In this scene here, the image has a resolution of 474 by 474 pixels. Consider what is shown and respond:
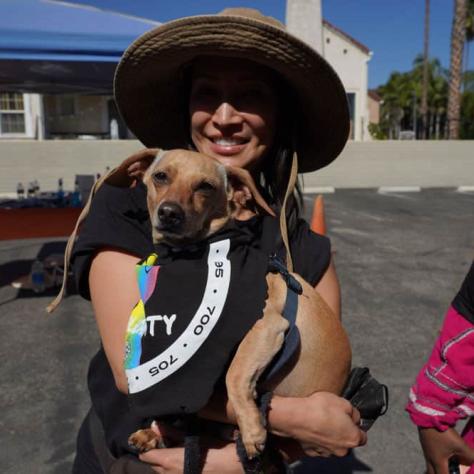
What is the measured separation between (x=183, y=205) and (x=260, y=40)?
567 millimetres

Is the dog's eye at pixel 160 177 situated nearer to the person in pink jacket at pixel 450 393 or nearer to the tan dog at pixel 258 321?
the tan dog at pixel 258 321

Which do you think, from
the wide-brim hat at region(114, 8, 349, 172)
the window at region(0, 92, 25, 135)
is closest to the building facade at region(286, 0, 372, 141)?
the window at region(0, 92, 25, 135)

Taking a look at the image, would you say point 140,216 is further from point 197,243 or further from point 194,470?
point 194,470

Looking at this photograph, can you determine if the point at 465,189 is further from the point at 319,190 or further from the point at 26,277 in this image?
the point at 26,277

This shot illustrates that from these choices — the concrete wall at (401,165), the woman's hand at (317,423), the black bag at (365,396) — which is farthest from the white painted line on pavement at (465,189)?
the woman's hand at (317,423)

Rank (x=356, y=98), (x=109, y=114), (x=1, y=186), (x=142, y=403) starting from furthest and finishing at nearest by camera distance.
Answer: (x=356, y=98) → (x=109, y=114) → (x=1, y=186) → (x=142, y=403)

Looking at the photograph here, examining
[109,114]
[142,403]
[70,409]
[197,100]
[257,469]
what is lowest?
[70,409]

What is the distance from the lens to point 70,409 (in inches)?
141

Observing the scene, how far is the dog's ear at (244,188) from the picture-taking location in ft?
5.44

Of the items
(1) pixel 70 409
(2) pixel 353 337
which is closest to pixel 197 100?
(1) pixel 70 409

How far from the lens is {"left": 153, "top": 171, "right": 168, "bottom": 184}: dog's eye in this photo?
173 cm

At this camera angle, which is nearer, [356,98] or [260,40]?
[260,40]

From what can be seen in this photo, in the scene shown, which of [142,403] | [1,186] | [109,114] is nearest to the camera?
[142,403]

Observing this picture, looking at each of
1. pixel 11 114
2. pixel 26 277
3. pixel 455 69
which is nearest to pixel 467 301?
pixel 26 277
